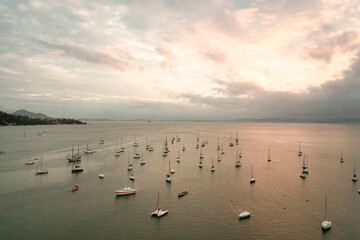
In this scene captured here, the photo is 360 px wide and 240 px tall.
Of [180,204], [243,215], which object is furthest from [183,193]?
[243,215]

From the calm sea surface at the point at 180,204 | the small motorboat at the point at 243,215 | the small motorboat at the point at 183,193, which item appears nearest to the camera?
the calm sea surface at the point at 180,204

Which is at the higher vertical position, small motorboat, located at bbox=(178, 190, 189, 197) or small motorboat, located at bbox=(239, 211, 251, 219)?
small motorboat, located at bbox=(178, 190, 189, 197)

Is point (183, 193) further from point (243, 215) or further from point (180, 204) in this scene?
point (243, 215)

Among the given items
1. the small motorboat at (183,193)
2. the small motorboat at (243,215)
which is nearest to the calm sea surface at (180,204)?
the small motorboat at (243,215)

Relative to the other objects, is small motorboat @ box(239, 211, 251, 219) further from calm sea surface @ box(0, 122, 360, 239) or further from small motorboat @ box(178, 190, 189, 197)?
small motorboat @ box(178, 190, 189, 197)

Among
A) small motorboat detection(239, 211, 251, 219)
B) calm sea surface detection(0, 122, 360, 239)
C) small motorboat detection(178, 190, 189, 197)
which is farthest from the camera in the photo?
small motorboat detection(178, 190, 189, 197)

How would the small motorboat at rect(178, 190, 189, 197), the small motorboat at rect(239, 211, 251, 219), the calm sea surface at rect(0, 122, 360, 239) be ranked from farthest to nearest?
the small motorboat at rect(178, 190, 189, 197)
the small motorboat at rect(239, 211, 251, 219)
the calm sea surface at rect(0, 122, 360, 239)

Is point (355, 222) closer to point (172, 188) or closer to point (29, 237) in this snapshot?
point (172, 188)

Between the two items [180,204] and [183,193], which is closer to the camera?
[180,204]

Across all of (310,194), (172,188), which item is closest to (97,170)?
(172,188)

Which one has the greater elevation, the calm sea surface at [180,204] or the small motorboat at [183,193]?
the small motorboat at [183,193]

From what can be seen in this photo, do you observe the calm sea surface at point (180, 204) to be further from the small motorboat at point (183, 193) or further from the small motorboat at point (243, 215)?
the small motorboat at point (183, 193)

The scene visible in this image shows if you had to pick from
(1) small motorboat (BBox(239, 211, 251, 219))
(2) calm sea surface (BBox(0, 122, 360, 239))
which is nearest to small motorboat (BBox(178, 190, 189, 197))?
(2) calm sea surface (BBox(0, 122, 360, 239))
